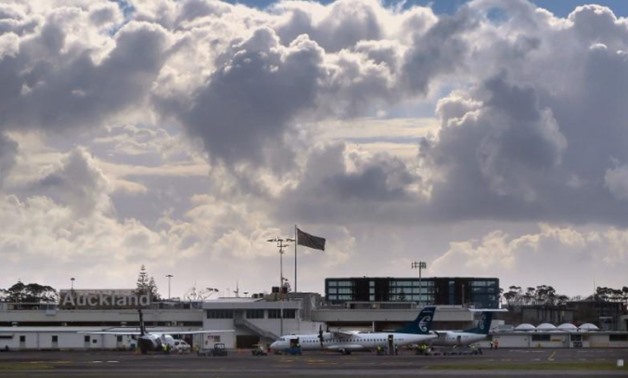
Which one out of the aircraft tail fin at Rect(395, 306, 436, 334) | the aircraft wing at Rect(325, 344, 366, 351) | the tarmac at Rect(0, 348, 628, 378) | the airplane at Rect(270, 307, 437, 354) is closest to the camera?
the tarmac at Rect(0, 348, 628, 378)

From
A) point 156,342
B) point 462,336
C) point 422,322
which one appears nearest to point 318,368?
point 422,322

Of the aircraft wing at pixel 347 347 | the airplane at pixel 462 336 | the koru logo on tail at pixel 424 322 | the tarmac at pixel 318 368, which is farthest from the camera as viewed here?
the airplane at pixel 462 336

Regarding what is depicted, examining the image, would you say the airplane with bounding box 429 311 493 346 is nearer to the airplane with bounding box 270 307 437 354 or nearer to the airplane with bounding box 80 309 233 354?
the airplane with bounding box 270 307 437 354

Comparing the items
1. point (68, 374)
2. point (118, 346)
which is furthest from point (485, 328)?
point (68, 374)

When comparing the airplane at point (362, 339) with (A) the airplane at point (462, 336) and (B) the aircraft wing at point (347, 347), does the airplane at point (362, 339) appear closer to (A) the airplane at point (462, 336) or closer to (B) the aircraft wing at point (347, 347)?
(B) the aircraft wing at point (347, 347)

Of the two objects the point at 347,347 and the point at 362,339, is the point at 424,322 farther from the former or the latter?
the point at 347,347

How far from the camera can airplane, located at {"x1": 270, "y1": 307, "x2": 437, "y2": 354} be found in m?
168

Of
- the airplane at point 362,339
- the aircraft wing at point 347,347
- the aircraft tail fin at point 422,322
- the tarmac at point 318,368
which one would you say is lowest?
the tarmac at point 318,368

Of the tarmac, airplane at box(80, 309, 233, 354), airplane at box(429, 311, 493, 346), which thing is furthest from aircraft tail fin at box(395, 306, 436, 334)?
the tarmac

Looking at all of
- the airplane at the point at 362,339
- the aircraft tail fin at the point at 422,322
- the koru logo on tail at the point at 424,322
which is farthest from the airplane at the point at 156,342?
the koru logo on tail at the point at 424,322

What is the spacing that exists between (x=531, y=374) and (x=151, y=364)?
1751 inches

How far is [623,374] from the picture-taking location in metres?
103

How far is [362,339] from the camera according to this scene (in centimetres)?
16988

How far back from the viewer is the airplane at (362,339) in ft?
552
